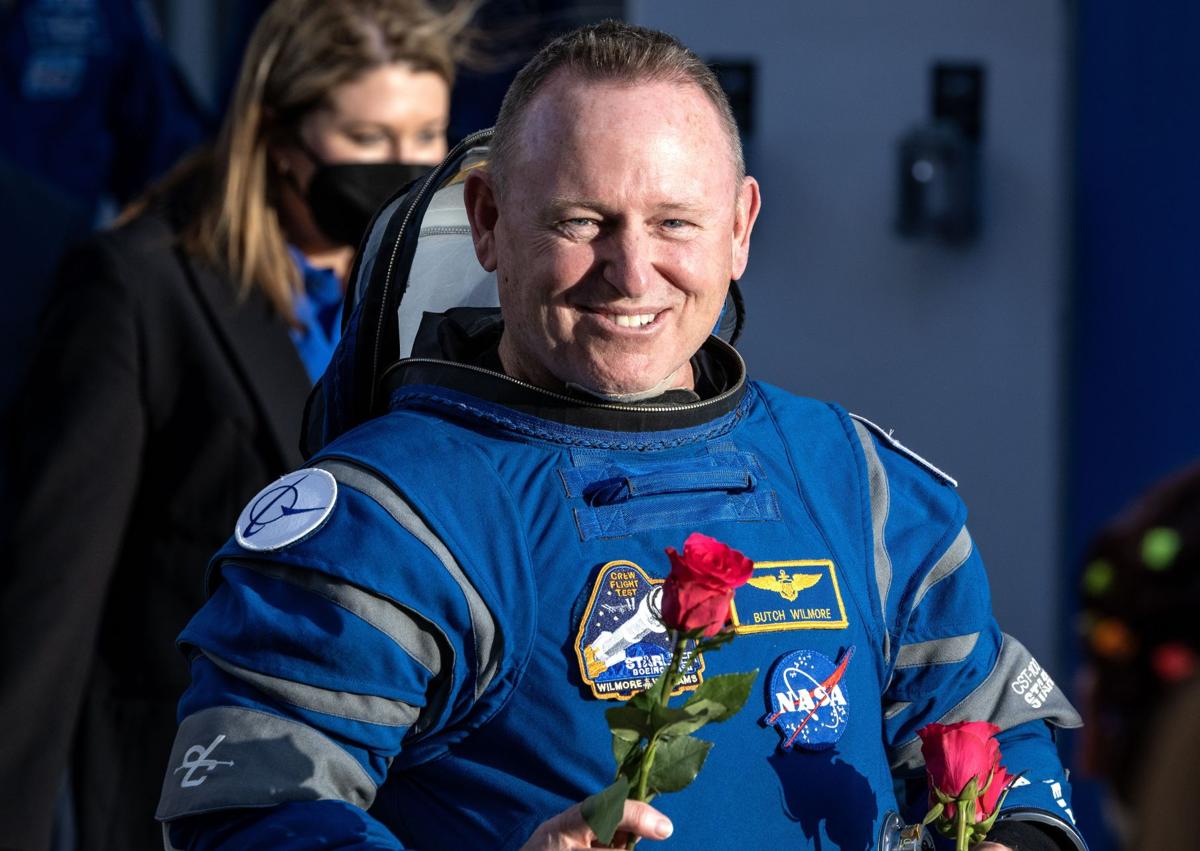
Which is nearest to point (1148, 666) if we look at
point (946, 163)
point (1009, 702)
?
point (1009, 702)

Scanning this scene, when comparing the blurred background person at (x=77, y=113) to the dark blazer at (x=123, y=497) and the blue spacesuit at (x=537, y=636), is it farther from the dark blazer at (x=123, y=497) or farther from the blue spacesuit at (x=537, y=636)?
the blue spacesuit at (x=537, y=636)

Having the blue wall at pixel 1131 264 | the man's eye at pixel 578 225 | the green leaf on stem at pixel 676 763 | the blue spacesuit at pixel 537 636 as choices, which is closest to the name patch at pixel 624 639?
the blue spacesuit at pixel 537 636

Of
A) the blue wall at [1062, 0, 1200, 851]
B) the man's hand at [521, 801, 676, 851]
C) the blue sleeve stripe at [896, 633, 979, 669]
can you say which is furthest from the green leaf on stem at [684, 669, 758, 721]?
the blue wall at [1062, 0, 1200, 851]

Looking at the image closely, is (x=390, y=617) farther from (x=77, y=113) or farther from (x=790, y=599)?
(x=77, y=113)

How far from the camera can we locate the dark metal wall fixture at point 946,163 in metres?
5.35

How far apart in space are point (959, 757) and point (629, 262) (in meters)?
0.59

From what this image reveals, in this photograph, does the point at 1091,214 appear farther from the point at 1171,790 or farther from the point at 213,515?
the point at 1171,790

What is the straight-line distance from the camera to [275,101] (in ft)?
10.8

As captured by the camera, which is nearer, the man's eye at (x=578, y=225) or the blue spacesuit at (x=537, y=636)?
the blue spacesuit at (x=537, y=636)

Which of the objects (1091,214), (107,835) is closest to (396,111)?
(107,835)

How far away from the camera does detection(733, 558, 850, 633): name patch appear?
186cm

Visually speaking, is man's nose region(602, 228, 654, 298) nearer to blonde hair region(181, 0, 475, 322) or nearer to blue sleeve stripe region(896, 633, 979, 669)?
blue sleeve stripe region(896, 633, 979, 669)

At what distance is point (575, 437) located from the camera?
1.93 m

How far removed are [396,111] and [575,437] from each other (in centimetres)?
152
